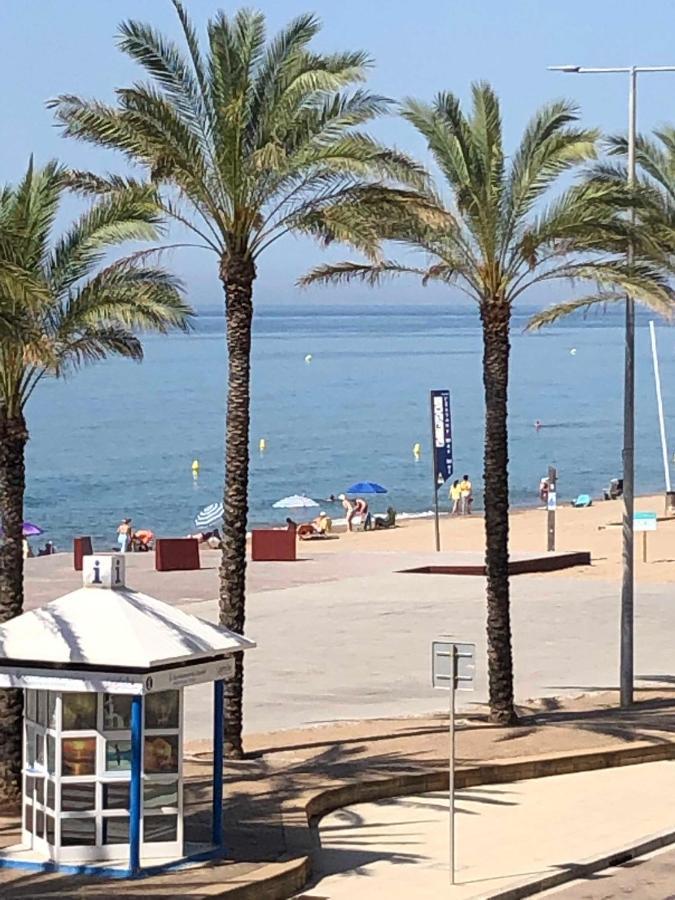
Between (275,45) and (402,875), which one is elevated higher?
(275,45)

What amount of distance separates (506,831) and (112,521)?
189ft

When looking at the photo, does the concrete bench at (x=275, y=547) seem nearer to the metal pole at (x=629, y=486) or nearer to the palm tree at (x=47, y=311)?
the metal pole at (x=629, y=486)

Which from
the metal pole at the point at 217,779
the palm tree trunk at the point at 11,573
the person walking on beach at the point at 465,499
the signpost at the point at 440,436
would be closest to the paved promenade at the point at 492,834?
the metal pole at the point at 217,779

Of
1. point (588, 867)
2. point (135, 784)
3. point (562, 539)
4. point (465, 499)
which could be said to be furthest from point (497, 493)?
point (465, 499)

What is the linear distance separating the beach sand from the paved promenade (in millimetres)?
22635

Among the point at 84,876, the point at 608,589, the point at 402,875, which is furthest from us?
the point at 608,589

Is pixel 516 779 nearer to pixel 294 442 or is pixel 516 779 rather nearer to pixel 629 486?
pixel 629 486

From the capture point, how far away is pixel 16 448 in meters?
17.9

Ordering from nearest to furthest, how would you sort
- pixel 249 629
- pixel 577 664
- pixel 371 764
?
pixel 371 764, pixel 577 664, pixel 249 629

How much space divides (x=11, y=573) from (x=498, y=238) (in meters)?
8.80

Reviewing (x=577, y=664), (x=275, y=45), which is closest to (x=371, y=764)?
(x=275, y=45)

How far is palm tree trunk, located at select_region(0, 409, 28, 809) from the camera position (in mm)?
17656

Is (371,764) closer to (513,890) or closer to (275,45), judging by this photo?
(513,890)

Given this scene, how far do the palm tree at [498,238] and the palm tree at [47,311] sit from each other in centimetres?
470
